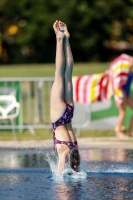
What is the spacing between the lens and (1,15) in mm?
49281

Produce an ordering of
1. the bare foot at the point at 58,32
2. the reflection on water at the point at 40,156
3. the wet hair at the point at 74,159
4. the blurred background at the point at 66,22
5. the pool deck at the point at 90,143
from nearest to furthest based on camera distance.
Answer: the wet hair at the point at 74,159
the bare foot at the point at 58,32
the reflection on water at the point at 40,156
the pool deck at the point at 90,143
the blurred background at the point at 66,22

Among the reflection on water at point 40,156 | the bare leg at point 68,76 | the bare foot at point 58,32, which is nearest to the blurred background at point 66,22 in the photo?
the reflection on water at point 40,156

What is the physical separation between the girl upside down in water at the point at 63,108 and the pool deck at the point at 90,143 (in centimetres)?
385

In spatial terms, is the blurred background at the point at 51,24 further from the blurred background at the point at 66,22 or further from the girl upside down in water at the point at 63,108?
the girl upside down in water at the point at 63,108

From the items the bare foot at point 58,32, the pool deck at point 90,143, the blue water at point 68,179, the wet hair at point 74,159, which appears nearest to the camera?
the blue water at point 68,179

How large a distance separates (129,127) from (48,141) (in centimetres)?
187

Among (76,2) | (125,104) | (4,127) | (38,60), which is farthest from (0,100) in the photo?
(38,60)

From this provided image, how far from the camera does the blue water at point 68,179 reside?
25.4ft

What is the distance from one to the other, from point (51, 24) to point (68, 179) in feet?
126

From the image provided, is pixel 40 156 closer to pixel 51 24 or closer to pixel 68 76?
pixel 68 76

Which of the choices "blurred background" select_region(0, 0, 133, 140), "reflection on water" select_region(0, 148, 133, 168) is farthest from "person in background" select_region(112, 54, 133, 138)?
"blurred background" select_region(0, 0, 133, 140)

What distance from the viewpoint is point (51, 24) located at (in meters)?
46.8

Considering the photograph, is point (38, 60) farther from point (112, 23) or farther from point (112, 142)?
point (112, 142)

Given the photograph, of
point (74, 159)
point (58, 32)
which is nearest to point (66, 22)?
point (58, 32)
